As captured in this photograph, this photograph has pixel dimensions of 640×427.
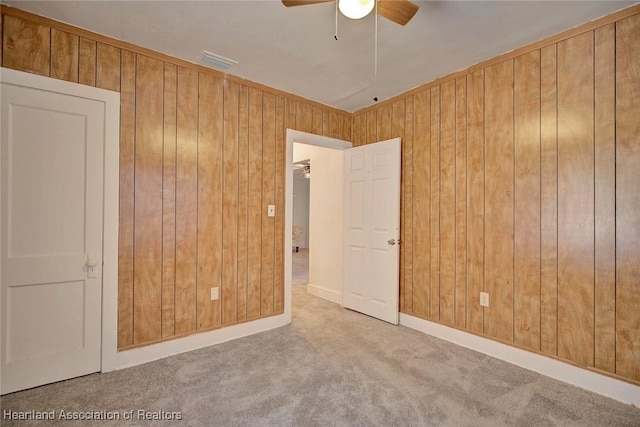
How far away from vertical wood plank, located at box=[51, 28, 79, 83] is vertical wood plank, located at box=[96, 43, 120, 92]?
0.46ft

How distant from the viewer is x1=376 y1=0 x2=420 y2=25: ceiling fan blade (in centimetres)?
165

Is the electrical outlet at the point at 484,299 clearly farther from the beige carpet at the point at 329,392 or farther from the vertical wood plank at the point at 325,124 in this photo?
the vertical wood plank at the point at 325,124

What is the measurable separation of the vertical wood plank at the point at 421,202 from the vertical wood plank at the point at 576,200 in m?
1.13

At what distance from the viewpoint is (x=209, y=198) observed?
9.52 feet

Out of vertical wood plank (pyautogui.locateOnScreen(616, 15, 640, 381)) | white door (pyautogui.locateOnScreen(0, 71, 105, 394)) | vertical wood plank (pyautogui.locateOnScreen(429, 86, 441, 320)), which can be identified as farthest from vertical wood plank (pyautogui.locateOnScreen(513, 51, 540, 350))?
white door (pyautogui.locateOnScreen(0, 71, 105, 394))

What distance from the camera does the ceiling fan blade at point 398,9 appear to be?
1649 mm

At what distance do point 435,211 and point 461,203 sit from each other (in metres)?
0.29

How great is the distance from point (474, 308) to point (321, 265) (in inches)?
89.8

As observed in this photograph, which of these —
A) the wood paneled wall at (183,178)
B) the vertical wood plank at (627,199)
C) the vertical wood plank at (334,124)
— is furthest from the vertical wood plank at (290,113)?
the vertical wood plank at (627,199)

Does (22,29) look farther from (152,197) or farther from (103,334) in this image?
(103,334)

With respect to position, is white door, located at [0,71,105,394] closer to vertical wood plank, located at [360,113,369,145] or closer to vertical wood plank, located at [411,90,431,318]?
vertical wood plank, located at [360,113,369,145]

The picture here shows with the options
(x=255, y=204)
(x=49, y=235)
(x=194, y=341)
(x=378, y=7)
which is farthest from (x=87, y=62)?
(x=194, y=341)

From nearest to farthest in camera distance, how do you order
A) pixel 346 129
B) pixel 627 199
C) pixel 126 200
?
pixel 627 199 → pixel 126 200 → pixel 346 129

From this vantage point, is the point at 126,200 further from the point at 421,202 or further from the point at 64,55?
the point at 421,202
